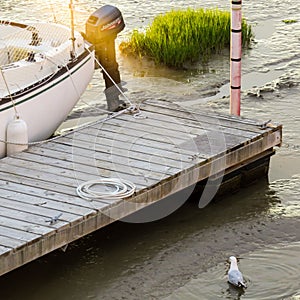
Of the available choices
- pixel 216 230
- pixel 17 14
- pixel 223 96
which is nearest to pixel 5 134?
pixel 216 230

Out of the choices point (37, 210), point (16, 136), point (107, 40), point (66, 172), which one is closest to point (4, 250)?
point (37, 210)

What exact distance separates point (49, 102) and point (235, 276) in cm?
309

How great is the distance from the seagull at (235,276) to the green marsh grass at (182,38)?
5847mm

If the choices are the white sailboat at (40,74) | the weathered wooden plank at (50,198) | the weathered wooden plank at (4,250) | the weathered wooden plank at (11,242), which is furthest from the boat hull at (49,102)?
the weathered wooden plank at (4,250)

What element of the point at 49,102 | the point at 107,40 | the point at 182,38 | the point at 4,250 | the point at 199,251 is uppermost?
the point at 107,40

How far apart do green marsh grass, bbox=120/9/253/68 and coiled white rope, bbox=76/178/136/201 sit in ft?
16.4

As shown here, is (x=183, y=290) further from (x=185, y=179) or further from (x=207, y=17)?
(x=207, y=17)

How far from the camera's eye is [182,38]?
13.6 meters

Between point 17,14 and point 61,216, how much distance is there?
860 centimetres

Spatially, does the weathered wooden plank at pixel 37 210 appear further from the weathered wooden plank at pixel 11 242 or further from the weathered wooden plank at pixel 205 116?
the weathered wooden plank at pixel 205 116

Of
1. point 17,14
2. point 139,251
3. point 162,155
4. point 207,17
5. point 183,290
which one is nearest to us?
point 183,290

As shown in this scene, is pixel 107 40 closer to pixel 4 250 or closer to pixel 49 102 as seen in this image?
pixel 49 102

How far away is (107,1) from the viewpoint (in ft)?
56.2

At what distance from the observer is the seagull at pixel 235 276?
7.98 metres
